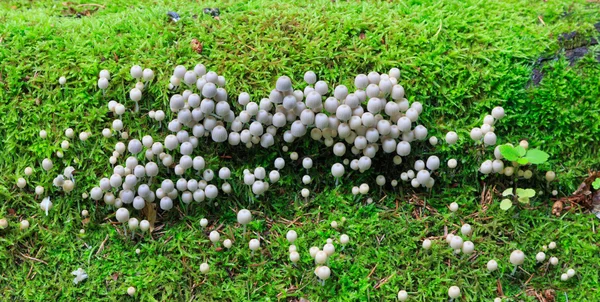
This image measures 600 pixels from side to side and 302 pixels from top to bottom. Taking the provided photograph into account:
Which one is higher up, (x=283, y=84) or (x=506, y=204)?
(x=283, y=84)

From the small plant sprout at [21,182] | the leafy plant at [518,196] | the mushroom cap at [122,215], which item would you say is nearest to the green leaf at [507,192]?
the leafy plant at [518,196]

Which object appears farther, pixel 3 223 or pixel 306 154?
pixel 306 154

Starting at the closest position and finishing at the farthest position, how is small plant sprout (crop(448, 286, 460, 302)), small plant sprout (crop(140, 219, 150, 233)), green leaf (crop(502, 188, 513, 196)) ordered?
small plant sprout (crop(448, 286, 460, 302)), small plant sprout (crop(140, 219, 150, 233)), green leaf (crop(502, 188, 513, 196))

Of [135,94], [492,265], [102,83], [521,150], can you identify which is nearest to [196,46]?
[135,94]

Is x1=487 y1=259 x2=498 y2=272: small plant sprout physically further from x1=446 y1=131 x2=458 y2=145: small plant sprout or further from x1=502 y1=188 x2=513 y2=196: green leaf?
x1=446 y1=131 x2=458 y2=145: small plant sprout

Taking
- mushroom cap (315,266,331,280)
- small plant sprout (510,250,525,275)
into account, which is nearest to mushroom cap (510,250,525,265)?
small plant sprout (510,250,525,275)

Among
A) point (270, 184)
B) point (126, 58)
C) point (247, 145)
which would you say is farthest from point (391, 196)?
point (126, 58)

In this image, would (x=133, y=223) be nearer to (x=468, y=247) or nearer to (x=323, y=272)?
(x=323, y=272)

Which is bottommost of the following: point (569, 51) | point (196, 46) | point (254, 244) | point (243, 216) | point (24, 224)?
point (24, 224)
